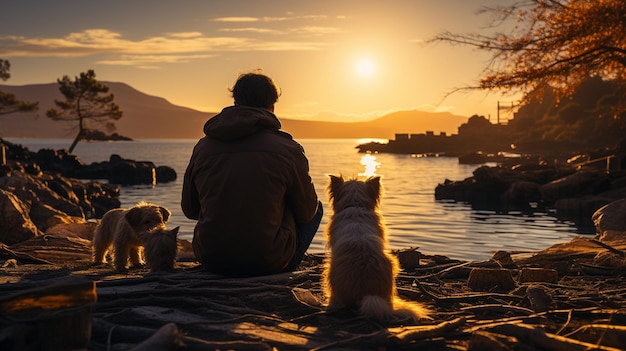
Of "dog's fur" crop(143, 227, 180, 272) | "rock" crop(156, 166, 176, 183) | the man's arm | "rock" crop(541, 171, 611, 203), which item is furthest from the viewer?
"rock" crop(156, 166, 176, 183)

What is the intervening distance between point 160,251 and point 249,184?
7.43ft

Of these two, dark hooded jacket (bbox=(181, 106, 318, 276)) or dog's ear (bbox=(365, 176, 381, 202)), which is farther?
dark hooded jacket (bbox=(181, 106, 318, 276))

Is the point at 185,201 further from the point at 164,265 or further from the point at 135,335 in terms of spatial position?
the point at 135,335

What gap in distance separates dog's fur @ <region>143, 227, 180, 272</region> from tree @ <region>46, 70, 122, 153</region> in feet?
220

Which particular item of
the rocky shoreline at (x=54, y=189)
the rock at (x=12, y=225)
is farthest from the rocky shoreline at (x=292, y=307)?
the rocky shoreline at (x=54, y=189)

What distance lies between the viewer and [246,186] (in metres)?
6.22

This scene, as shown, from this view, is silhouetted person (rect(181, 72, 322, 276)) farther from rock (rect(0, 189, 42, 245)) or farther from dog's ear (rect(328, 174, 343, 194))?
rock (rect(0, 189, 42, 245))

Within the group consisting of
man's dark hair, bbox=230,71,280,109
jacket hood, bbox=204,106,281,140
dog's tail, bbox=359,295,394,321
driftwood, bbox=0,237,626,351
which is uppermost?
man's dark hair, bbox=230,71,280,109

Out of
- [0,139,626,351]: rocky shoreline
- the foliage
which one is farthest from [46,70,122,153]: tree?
[0,139,626,351]: rocky shoreline

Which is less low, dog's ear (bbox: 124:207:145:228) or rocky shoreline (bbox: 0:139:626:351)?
dog's ear (bbox: 124:207:145:228)

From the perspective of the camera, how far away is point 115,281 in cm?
639

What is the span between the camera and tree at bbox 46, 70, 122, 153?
70.8 metres

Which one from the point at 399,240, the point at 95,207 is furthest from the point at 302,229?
the point at 95,207

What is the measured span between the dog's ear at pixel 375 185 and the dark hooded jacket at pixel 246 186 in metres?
0.79
